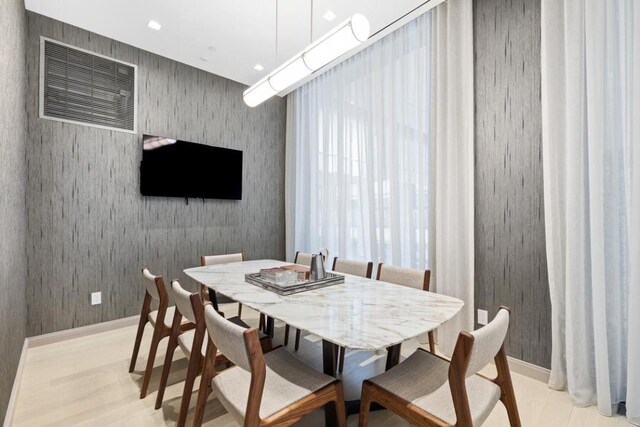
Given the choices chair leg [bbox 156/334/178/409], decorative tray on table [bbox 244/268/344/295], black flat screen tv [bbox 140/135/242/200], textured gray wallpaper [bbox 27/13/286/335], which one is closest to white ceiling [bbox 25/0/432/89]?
Result: textured gray wallpaper [bbox 27/13/286/335]

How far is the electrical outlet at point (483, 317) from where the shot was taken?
2.37 m

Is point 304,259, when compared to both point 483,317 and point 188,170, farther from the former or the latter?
point 188,170

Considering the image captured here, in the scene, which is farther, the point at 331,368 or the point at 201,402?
the point at 331,368

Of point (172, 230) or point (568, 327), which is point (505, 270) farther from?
point (172, 230)

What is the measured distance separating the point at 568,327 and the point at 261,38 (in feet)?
11.5

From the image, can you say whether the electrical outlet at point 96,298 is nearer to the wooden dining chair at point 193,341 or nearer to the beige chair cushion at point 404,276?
the wooden dining chair at point 193,341

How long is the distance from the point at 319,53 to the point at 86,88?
2557 millimetres

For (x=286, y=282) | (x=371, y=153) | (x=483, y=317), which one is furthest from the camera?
(x=371, y=153)

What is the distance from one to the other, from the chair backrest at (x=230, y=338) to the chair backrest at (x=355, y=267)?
4.68ft

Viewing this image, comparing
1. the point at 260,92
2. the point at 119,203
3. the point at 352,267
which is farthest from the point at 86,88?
the point at 352,267

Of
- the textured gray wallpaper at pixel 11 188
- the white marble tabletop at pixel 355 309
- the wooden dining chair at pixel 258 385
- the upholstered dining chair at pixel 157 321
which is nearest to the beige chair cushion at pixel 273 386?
the wooden dining chair at pixel 258 385

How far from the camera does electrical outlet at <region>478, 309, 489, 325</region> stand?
237 cm

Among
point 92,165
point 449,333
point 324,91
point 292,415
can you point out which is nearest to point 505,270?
point 449,333

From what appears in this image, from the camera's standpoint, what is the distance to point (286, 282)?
1.90 meters
